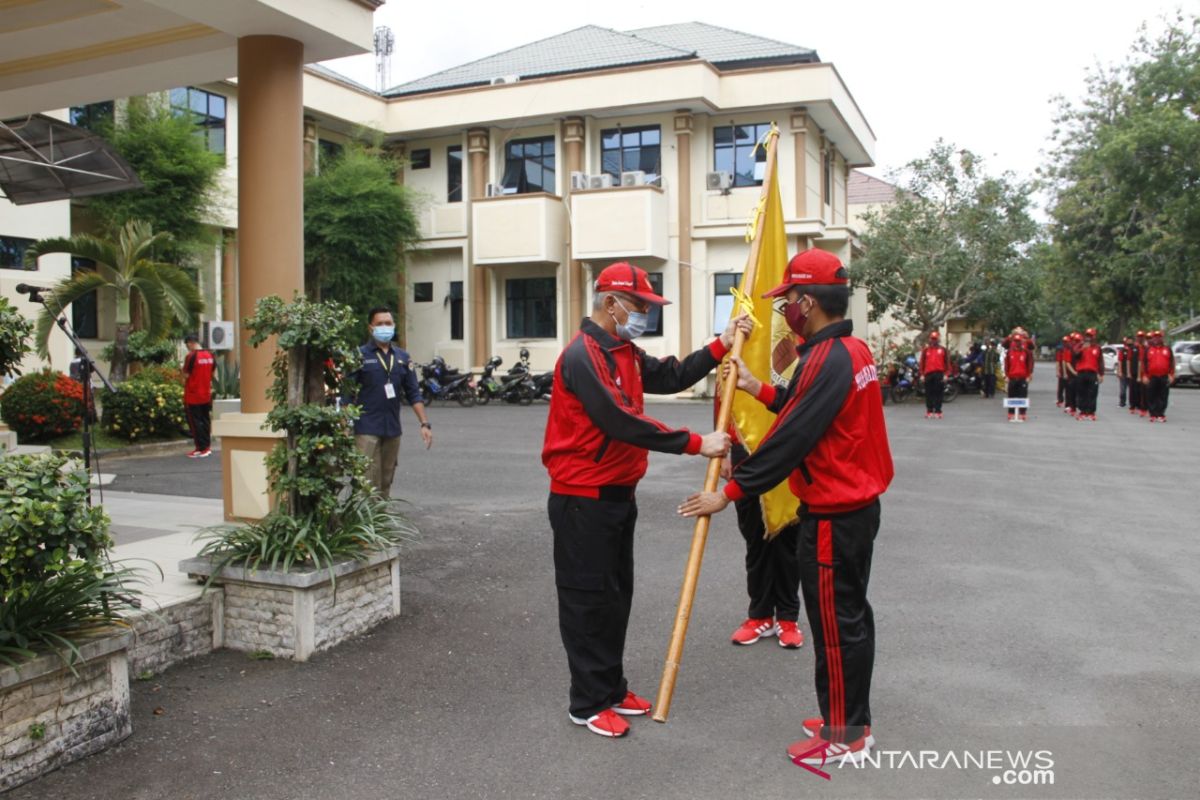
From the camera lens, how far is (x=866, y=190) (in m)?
45.8

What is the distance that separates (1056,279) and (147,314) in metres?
36.3

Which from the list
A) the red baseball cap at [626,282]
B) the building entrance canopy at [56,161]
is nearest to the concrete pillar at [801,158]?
the building entrance canopy at [56,161]

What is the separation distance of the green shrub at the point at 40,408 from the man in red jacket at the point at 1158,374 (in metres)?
19.9

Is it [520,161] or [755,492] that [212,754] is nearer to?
[755,492]

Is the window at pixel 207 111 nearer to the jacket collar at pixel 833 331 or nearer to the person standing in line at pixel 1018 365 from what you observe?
the person standing in line at pixel 1018 365

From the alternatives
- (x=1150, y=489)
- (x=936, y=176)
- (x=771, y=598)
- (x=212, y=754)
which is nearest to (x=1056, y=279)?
(x=936, y=176)

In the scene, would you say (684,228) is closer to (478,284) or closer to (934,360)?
(478,284)

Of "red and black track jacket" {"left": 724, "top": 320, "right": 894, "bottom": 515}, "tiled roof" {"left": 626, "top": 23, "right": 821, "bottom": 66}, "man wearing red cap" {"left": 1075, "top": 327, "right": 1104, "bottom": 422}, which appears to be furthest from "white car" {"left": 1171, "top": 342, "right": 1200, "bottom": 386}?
"red and black track jacket" {"left": 724, "top": 320, "right": 894, "bottom": 515}

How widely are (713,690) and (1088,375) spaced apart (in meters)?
18.7

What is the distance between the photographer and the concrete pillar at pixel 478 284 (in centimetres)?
2941

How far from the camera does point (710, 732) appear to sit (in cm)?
428

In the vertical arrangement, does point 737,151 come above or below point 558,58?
below

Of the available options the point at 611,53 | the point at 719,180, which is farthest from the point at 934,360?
the point at 611,53

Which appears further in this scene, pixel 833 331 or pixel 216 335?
pixel 216 335
